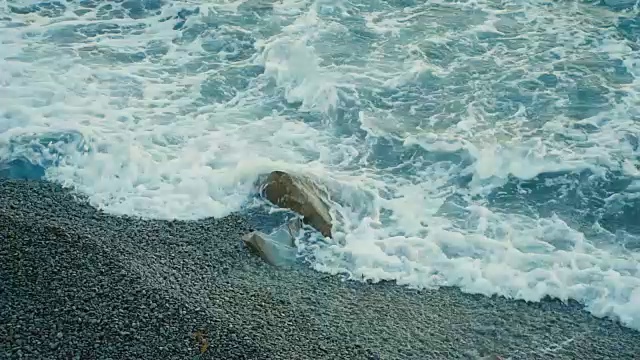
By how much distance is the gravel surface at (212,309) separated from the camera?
19.0 ft

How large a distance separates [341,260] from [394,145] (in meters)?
2.29

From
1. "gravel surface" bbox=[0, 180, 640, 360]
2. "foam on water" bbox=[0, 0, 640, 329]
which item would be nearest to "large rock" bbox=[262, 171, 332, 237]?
"foam on water" bbox=[0, 0, 640, 329]

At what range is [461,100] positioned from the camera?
9.97 meters

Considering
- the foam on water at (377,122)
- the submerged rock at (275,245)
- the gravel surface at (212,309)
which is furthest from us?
the foam on water at (377,122)

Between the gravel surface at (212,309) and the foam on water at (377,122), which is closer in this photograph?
the gravel surface at (212,309)

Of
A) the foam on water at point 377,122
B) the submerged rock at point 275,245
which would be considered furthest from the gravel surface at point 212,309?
the foam on water at point 377,122

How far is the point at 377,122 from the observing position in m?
9.53

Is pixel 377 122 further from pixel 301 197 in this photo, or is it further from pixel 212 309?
pixel 212 309

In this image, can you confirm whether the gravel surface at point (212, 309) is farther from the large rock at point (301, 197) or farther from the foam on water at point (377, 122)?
the large rock at point (301, 197)

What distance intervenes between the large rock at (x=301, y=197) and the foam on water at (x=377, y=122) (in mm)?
164

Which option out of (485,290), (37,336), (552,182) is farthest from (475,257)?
(37,336)

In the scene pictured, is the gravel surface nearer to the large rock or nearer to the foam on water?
the foam on water

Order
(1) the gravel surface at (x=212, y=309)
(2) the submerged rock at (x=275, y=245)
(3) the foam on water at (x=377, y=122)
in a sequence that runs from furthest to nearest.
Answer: (3) the foam on water at (x=377, y=122) < (2) the submerged rock at (x=275, y=245) < (1) the gravel surface at (x=212, y=309)

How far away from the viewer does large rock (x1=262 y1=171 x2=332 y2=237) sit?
7.62 metres
